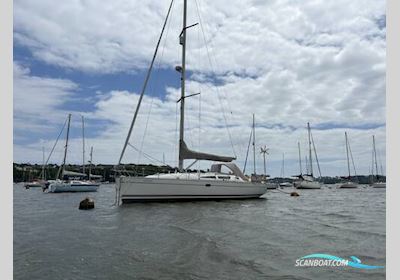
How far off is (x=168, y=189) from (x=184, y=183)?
1.65 metres

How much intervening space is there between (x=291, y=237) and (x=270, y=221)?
5634 mm

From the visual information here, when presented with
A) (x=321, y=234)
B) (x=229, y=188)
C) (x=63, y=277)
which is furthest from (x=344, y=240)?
(x=229, y=188)

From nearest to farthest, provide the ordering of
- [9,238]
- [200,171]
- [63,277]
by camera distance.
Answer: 1. [9,238]
2. [63,277]
3. [200,171]

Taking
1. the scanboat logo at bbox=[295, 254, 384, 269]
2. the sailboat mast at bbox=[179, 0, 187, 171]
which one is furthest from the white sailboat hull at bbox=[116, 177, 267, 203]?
the scanboat logo at bbox=[295, 254, 384, 269]

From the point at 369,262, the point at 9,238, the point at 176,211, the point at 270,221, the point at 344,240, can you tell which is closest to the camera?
the point at 9,238

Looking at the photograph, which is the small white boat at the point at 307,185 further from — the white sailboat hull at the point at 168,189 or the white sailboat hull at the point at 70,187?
the white sailboat hull at the point at 168,189

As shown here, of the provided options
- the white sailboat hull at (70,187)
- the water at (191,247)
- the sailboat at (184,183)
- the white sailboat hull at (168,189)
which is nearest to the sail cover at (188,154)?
the sailboat at (184,183)

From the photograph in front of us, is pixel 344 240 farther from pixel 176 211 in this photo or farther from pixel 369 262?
pixel 176 211

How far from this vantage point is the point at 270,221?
21.5 metres

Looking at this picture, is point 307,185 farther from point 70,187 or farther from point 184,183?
point 184,183

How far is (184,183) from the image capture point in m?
33.2

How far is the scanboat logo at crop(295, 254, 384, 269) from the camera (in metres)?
11.2

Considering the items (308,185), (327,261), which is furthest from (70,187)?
(327,261)

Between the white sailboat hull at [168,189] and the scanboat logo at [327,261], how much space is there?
21.4 metres
